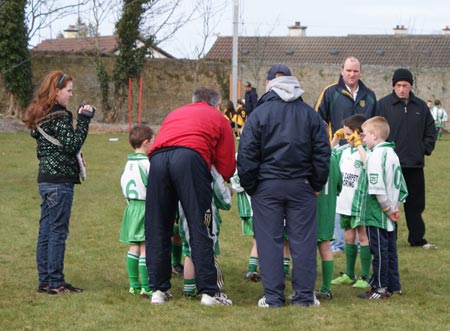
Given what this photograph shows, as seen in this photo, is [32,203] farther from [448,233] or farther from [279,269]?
[279,269]

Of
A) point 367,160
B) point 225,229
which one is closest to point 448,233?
point 225,229

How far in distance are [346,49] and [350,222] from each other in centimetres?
5051

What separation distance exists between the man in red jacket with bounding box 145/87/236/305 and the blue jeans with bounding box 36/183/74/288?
Answer: 87 centimetres

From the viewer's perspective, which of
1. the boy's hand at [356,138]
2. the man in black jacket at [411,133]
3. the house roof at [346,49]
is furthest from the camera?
the house roof at [346,49]

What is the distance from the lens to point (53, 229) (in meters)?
7.86

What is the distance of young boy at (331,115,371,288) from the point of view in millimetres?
8367

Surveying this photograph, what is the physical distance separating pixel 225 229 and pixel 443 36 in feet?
149

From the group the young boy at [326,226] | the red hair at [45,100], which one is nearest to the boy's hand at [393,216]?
the young boy at [326,226]

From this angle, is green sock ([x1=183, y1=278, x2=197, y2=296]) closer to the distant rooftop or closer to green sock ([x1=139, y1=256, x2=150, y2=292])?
green sock ([x1=139, y1=256, x2=150, y2=292])

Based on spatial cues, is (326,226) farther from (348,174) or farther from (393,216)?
(348,174)

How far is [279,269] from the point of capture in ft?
24.1

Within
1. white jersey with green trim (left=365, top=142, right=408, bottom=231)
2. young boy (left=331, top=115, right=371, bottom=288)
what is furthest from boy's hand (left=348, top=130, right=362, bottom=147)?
white jersey with green trim (left=365, top=142, right=408, bottom=231)

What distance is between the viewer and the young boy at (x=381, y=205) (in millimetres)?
7824

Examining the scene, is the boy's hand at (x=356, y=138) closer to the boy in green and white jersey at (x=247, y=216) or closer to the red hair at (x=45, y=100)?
the boy in green and white jersey at (x=247, y=216)
